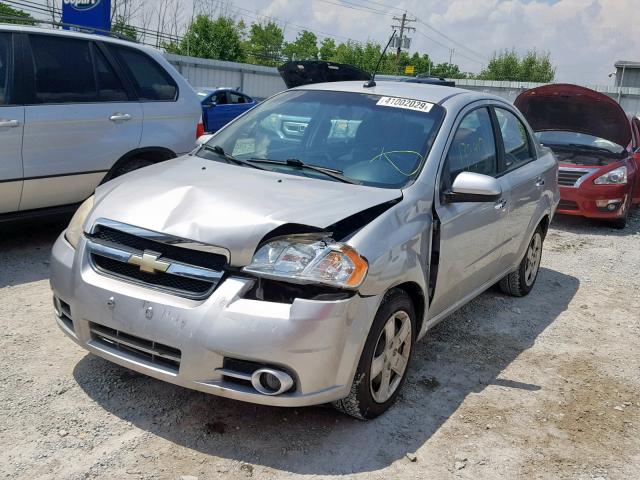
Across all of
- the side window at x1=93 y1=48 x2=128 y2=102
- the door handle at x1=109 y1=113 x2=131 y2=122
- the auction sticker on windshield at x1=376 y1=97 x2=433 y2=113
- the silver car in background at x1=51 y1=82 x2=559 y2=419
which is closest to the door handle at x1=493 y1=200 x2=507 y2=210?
the silver car in background at x1=51 y1=82 x2=559 y2=419

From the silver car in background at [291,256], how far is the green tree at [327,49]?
81.2 meters

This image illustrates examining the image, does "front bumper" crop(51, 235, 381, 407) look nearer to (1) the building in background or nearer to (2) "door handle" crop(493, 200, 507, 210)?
(2) "door handle" crop(493, 200, 507, 210)

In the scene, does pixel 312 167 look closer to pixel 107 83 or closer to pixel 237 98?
pixel 107 83

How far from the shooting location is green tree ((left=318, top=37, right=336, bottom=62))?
3289 inches

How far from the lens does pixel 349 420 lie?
11.2 ft

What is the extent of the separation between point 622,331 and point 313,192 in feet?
10.5

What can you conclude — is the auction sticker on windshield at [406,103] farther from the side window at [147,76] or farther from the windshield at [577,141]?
the windshield at [577,141]

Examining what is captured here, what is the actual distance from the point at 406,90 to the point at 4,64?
10.3 ft

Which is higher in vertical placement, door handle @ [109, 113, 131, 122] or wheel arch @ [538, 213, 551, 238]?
door handle @ [109, 113, 131, 122]

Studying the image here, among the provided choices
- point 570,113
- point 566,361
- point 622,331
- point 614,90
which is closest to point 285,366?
point 566,361

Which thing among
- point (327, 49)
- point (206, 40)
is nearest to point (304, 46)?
point (327, 49)

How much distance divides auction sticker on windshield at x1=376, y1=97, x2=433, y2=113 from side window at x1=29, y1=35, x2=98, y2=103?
2831 mm

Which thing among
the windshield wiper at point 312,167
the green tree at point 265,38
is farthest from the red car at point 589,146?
the green tree at point 265,38

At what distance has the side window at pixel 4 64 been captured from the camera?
5160 mm
